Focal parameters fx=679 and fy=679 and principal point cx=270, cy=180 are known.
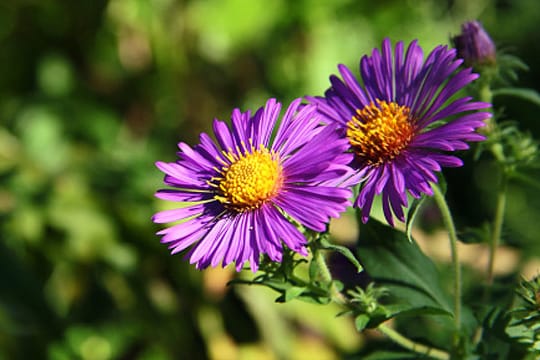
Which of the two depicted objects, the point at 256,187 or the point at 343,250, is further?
the point at 256,187

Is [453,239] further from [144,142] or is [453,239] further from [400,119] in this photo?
[144,142]

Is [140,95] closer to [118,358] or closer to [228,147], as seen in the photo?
[118,358]

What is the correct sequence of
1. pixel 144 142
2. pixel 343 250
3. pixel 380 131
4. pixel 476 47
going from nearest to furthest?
1. pixel 343 250
2. pixel 380 131
3. pixel 476 47
4. pixel 144 142

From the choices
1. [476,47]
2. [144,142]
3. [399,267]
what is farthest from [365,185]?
[144,142]

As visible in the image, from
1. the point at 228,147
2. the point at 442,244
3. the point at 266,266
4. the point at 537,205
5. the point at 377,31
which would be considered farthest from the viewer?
the point at 377,31

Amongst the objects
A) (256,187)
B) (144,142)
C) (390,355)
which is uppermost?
(144,142)

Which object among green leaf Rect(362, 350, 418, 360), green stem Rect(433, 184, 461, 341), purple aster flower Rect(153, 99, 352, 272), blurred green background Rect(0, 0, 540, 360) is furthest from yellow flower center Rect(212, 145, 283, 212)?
blurred green background Rect(0, 0, 540, 360)

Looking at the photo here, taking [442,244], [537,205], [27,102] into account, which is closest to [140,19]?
[27,102]

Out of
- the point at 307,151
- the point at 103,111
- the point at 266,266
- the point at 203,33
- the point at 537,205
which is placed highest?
the point at 203,33
